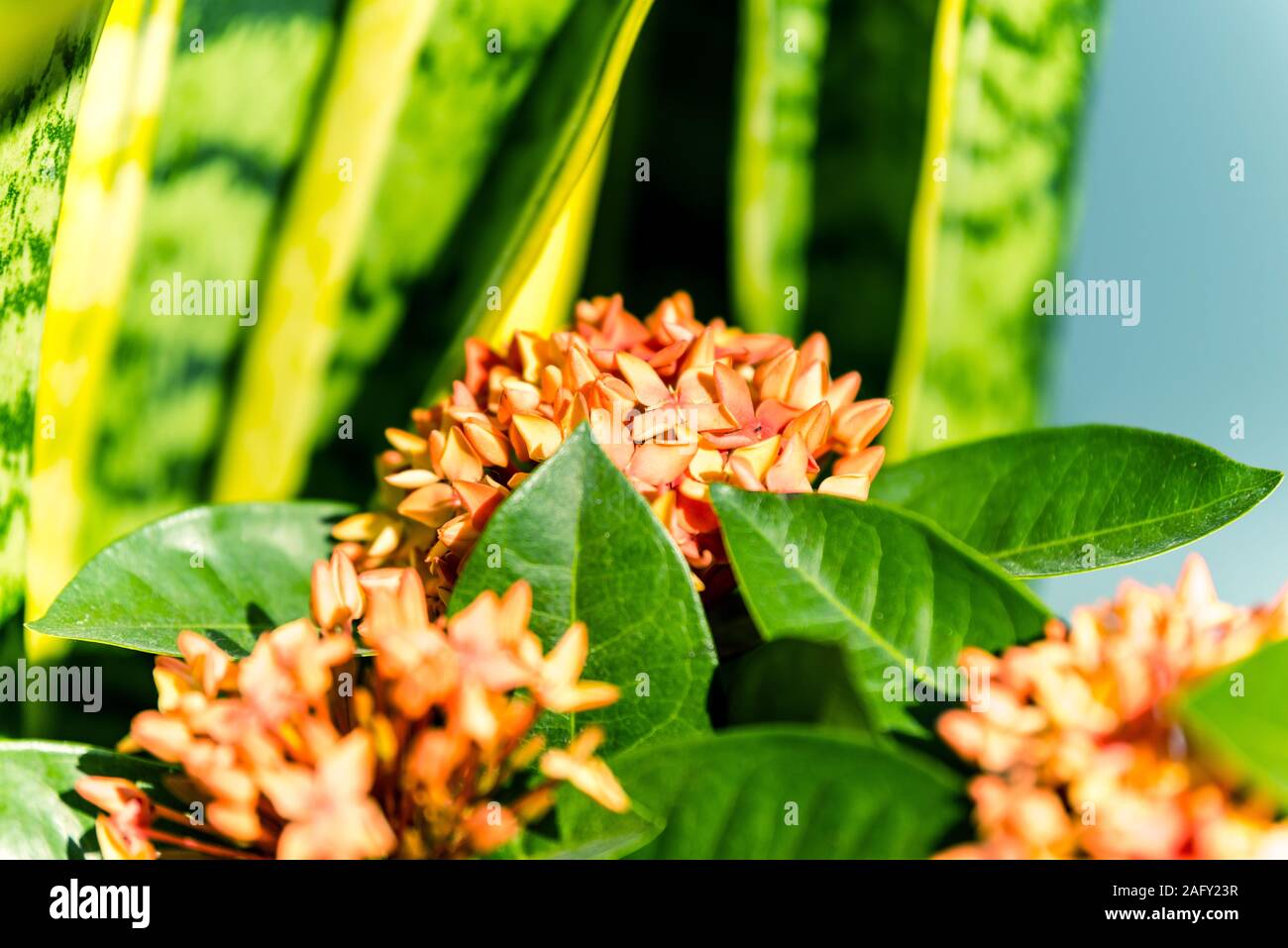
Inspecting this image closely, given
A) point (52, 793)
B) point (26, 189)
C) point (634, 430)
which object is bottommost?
point (52, 793)

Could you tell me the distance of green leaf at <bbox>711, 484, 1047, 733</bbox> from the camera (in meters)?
0.35

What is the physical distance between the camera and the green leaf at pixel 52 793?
1.18 ft

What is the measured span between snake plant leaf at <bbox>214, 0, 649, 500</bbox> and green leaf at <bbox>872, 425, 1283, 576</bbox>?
214 millimetres

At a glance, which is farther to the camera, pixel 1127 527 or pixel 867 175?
pixel 867 175

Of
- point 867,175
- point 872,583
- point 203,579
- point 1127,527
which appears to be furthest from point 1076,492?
point 203,579

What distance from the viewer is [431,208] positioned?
0.54 m

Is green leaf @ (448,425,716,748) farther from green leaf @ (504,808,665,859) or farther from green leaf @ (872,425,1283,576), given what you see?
green leaf @ (872,425,1283,576)

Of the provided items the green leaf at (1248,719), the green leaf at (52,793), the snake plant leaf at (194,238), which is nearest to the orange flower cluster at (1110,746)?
the green leaf at (1248,719)

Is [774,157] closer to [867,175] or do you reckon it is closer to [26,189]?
[867,175]

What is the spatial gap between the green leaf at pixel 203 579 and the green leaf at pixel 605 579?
0.14 m

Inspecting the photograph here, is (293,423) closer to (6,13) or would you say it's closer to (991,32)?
(6,13)

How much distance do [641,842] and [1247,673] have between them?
0.52ft

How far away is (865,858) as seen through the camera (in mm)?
293

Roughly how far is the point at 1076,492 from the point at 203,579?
0.36m
